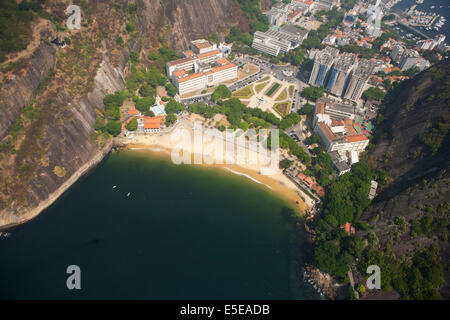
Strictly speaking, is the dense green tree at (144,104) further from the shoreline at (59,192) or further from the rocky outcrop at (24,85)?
the rocky outcrop at (24,85)

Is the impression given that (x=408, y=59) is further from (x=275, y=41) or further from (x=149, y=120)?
(x=149, y=120)

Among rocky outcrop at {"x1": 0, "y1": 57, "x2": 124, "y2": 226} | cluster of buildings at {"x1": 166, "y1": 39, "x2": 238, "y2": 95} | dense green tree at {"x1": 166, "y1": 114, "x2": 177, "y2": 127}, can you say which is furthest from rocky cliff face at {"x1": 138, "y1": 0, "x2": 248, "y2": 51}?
dense green tree at {"x1": 166, "y1": 114, "x2": 177, "y2": 127}

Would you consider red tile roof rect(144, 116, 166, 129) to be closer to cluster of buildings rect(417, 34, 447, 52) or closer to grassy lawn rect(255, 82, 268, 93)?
grassy lawn rect(255, 82, 268, 93)

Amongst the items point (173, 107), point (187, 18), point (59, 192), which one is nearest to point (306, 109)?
point (173, 107)

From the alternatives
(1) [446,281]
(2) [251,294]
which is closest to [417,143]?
(1) [446,281]

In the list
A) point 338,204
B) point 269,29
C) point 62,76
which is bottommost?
point 338,204

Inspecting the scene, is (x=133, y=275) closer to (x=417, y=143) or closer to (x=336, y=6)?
(x=417, y=143)
